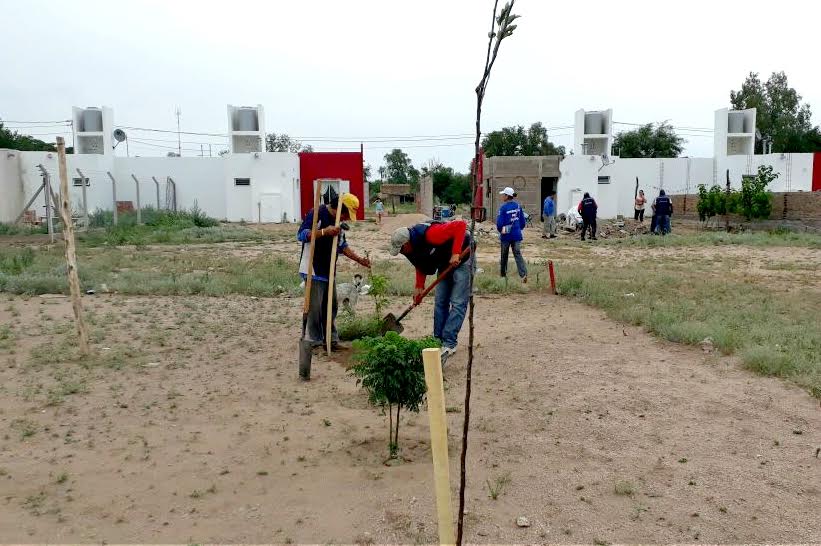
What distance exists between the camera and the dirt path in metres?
3.19

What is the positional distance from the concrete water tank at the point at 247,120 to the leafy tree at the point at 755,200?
2046 cm

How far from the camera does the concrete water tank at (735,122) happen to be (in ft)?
100

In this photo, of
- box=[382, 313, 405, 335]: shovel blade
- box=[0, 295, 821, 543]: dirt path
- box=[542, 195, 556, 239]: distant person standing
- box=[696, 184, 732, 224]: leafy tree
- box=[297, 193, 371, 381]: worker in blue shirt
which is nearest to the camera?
box=[0, 295, 821, 543]: dirt path

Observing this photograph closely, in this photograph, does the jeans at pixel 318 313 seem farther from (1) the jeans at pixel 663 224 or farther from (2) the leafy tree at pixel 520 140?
(2) the leafy tree at pixel 520 140

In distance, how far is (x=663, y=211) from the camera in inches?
806

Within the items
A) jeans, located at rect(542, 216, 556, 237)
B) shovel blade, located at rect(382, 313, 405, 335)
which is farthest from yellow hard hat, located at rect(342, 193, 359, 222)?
jeans, located at rect(542, 216, 556, 237)

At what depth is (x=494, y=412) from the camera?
15.5ft

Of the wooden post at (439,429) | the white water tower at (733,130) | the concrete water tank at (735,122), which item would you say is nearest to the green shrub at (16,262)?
the wooden post at (439,429)

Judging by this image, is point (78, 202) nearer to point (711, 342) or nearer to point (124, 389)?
point (124, 389)

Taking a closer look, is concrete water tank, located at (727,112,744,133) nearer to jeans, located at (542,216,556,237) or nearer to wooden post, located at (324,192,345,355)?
jeans, located at (542,216,556,237)

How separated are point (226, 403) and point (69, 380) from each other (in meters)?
1.45

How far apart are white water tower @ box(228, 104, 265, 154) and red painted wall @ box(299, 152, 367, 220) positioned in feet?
7.45

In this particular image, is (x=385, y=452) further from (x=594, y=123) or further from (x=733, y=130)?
(x=733, y=130)

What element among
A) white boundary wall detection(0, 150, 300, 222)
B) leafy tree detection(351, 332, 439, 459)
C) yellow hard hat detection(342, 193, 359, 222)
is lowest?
leafy tree detection(351, 332, 439, 459)
